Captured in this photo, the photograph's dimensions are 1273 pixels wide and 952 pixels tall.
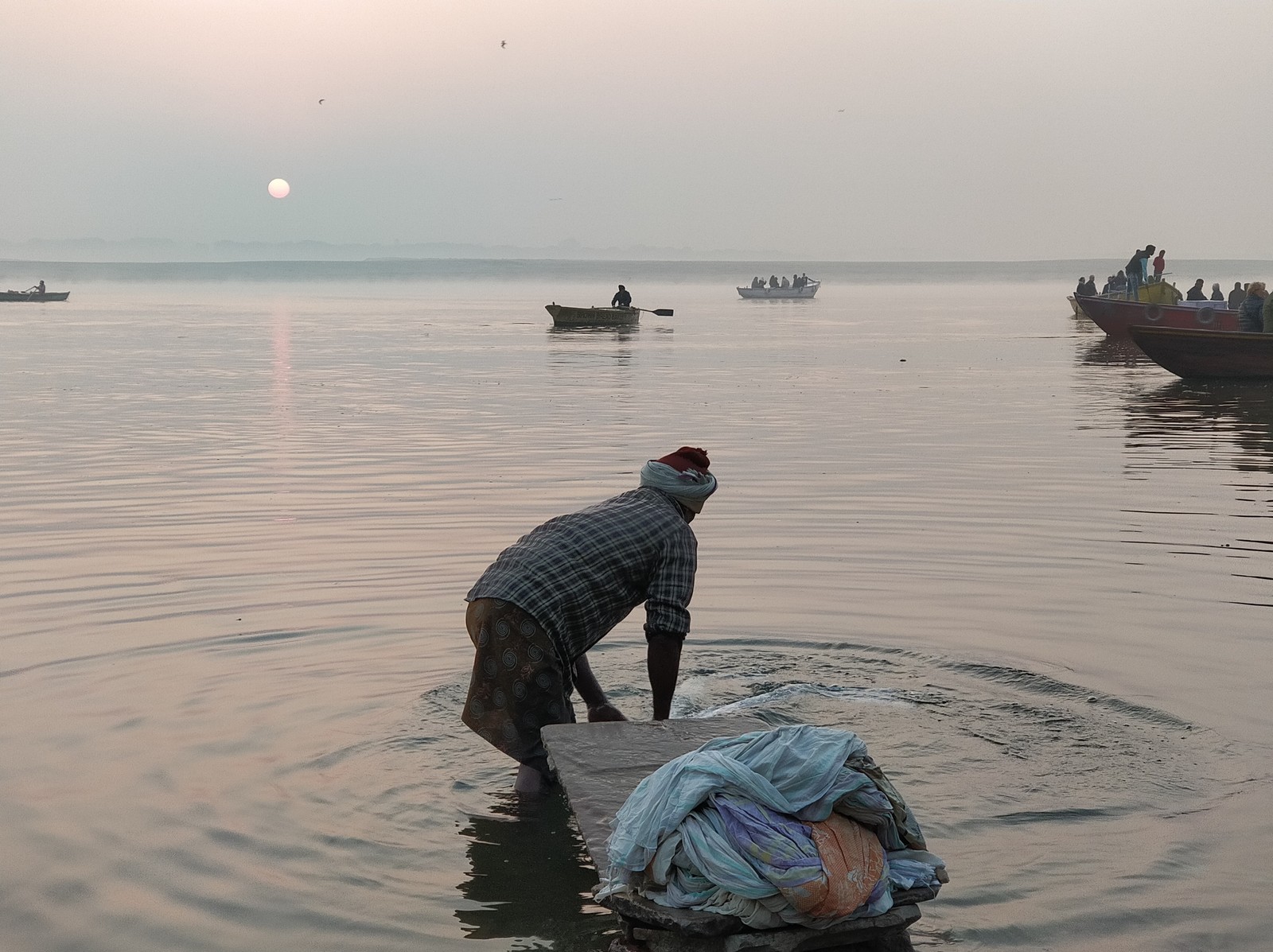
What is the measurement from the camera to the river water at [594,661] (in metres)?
5.18

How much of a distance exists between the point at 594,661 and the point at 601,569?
2648 millimetres

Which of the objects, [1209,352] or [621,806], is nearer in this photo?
[621,806]

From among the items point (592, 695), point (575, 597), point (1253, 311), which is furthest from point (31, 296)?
point (575, 597)

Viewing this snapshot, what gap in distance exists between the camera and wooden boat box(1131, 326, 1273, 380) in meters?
24.3

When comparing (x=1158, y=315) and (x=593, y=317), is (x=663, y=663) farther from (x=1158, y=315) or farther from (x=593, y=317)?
(x=593, y=317)

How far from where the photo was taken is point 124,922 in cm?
498

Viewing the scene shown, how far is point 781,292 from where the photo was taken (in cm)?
8756

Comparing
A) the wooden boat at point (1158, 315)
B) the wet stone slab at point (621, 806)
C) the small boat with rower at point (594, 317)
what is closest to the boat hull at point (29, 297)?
the small boat with rower at point (594, 317)

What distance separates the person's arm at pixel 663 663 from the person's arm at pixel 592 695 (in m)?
0.41

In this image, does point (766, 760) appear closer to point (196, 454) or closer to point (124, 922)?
point (124, 922)

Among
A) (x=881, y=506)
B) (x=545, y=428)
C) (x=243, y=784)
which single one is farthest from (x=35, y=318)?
(x=243, y=784)

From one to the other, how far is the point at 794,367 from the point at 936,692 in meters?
24.6

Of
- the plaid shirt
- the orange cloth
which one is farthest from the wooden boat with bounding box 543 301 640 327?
the orange cloth

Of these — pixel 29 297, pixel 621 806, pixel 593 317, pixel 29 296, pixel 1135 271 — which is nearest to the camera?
pixel 621 806
